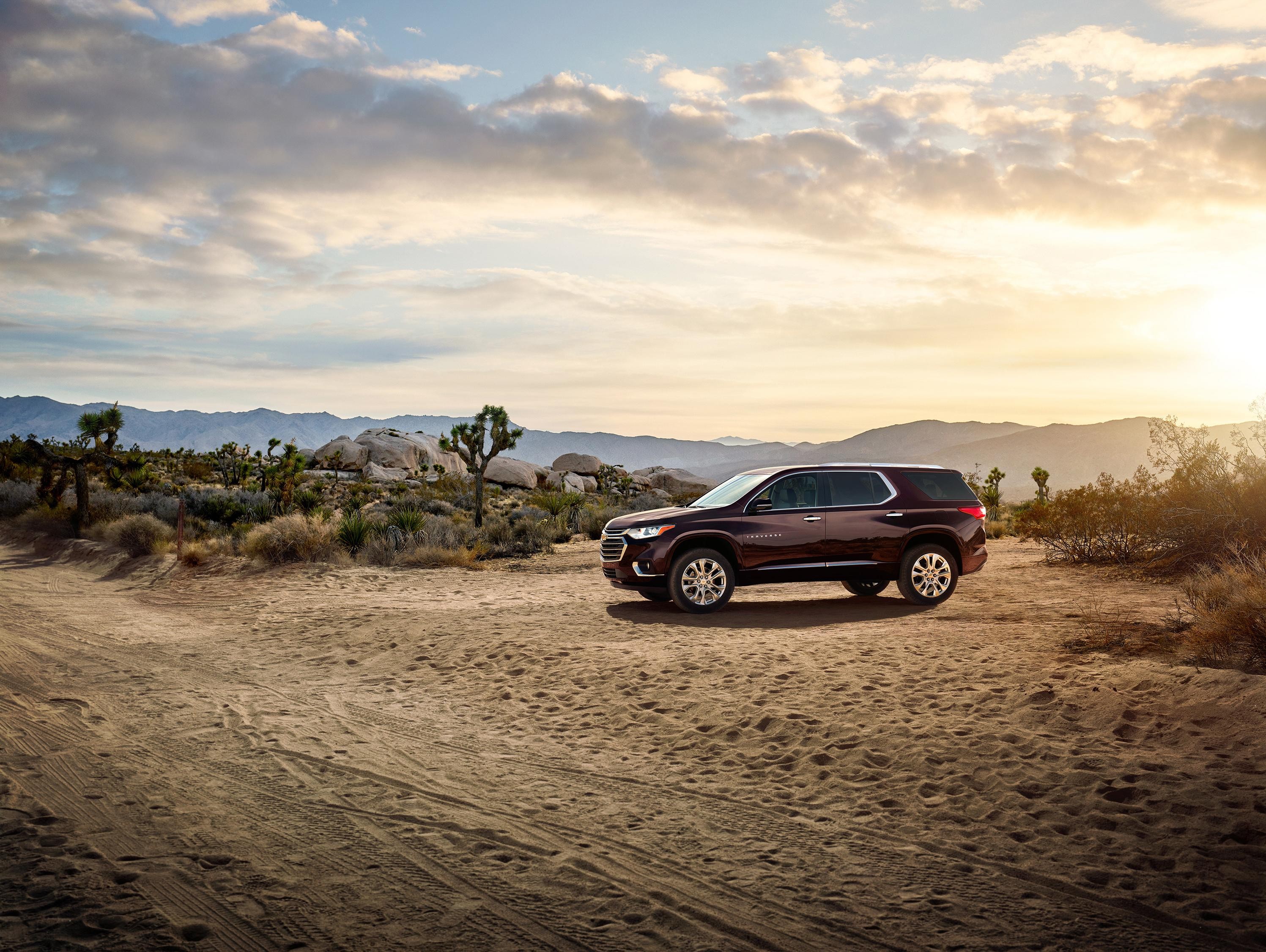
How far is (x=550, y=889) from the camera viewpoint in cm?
431

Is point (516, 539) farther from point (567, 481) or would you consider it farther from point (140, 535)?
point (567, 481)

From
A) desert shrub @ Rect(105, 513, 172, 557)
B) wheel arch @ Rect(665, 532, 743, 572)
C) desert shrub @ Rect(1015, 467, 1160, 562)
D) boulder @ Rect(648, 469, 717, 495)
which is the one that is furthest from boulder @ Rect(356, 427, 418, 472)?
wheel arch @ Rect(665, 532, 743, 572)

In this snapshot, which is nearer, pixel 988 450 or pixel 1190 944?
pixel 1190 944

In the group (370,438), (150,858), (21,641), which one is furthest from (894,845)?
(370,438)

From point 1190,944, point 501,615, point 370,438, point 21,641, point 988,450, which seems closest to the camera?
point 1190,944

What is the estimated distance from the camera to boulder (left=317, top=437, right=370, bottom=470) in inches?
2500

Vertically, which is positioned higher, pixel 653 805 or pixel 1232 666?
pixel 1232 666

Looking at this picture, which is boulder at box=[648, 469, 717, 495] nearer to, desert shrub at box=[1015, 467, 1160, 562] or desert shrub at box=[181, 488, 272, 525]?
desert shrub at box=[181, 488, 272, 525]

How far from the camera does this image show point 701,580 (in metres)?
12.1

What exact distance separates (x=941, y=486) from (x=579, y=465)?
5799 centimetres

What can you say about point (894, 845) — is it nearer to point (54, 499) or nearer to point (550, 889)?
point (550, 889)

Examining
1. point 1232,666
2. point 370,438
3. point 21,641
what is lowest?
point 21,641

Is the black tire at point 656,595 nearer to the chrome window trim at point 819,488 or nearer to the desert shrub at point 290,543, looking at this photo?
the chrome window trim at point 819,488

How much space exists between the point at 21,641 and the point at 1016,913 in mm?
11713
